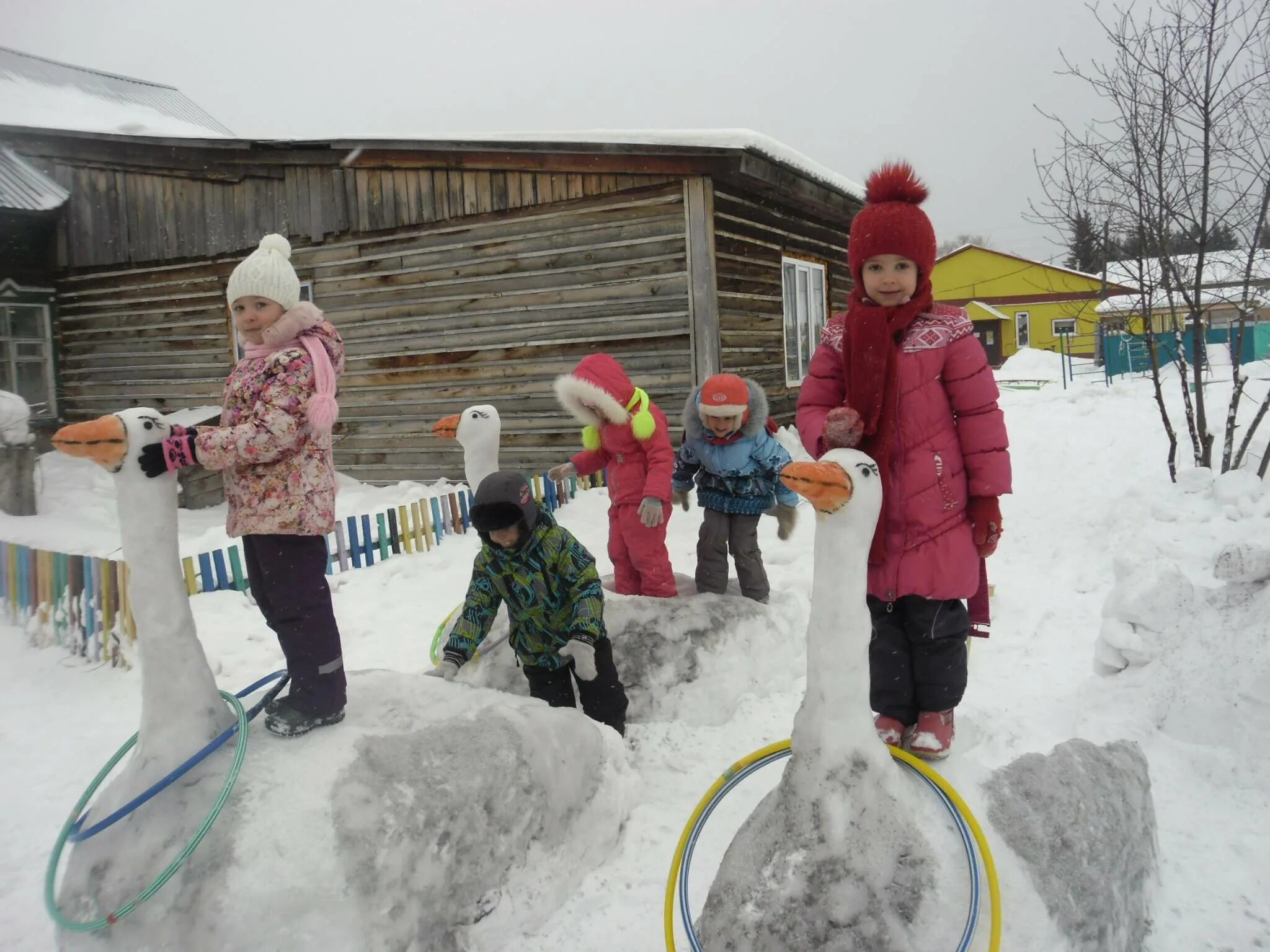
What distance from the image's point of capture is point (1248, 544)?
361 centimetres

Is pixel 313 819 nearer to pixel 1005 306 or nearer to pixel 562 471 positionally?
pixel 562 471

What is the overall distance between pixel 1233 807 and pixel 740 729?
6.11ft

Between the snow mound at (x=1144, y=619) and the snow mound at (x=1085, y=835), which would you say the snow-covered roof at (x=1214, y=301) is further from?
the snow mound at (x=1085, y=835)

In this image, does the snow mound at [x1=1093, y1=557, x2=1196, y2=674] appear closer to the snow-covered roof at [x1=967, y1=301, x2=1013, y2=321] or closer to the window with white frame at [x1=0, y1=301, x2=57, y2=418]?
the window with white frame at [x1=0, y1=301, x2=57, y2=418]

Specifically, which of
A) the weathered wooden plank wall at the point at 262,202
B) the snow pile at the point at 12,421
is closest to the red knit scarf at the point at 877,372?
the weathered wooden plank wall at the point at 262,202

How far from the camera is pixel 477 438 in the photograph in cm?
385

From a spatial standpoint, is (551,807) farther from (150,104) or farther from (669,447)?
(150,104)

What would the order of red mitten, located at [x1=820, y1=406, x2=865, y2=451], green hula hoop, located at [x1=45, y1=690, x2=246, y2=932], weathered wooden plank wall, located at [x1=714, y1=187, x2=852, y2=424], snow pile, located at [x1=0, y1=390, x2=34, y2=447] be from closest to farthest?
1. green hula hoop, located at [x1=45, y1=690, x2=246, y2=932]
2. red mitten, located at [x1=820, y1=406, x2=865, y2=451]
3. snow pile, located at [x1=0, y1=390, x2=34, y2=447]
4. weathered wooden plank wall, located at [x1=714, y1=187, x2=852, y2=424]

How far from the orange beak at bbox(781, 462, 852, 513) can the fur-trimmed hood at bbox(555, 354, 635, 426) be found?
2172mm

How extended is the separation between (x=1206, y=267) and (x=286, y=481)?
25.7 feet

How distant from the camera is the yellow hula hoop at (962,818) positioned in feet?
5.97

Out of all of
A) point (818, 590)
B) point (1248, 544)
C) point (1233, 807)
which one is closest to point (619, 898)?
point (818, 590)

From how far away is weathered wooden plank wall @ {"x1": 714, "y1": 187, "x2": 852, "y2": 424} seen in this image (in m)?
8.49

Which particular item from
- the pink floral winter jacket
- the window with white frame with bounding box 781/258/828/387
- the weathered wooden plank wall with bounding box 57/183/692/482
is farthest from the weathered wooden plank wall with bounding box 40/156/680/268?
the pink floral winter jacket
